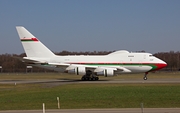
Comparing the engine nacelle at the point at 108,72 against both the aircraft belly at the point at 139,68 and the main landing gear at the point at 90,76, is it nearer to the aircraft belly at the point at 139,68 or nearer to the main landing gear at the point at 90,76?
Result: the main landing gear at the point at 90,76

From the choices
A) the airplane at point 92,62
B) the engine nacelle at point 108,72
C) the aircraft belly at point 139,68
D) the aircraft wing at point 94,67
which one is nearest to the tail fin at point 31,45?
the airplane at point 92,62

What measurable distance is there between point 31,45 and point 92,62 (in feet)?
32.3

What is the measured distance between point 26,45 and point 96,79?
12003 mm

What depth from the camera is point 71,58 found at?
5328 cm

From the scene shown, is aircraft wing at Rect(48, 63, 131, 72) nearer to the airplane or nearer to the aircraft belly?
the airplane

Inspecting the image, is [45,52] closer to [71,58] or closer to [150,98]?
[71,58]

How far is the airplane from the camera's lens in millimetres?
50938

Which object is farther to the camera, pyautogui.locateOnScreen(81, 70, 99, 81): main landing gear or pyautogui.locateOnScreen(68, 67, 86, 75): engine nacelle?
pyautogui.locateOnScreen(81, 70, 99, 81): main landing gear

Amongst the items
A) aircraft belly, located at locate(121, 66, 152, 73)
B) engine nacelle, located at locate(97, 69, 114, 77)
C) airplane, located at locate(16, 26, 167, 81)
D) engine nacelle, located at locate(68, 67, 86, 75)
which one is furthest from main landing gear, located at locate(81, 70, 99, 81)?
aircraft belly, located at locate(121, 66, 152, 73)

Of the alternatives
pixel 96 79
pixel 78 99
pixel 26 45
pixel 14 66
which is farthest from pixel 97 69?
pixel 14 66

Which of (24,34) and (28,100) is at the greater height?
(24,34)

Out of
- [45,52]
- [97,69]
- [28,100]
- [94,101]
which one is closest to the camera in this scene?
[94,101]

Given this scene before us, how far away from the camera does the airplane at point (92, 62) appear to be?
167ft

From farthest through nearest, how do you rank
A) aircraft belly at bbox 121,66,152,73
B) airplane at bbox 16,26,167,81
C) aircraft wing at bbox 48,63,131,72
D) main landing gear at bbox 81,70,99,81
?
main landing gear at bbox 81,70,99,81, aircraft belly at bbox 121,66,152,73, airplane at bbox 16,26,167,81, aircraft wing at bbox 48,63,131,72
